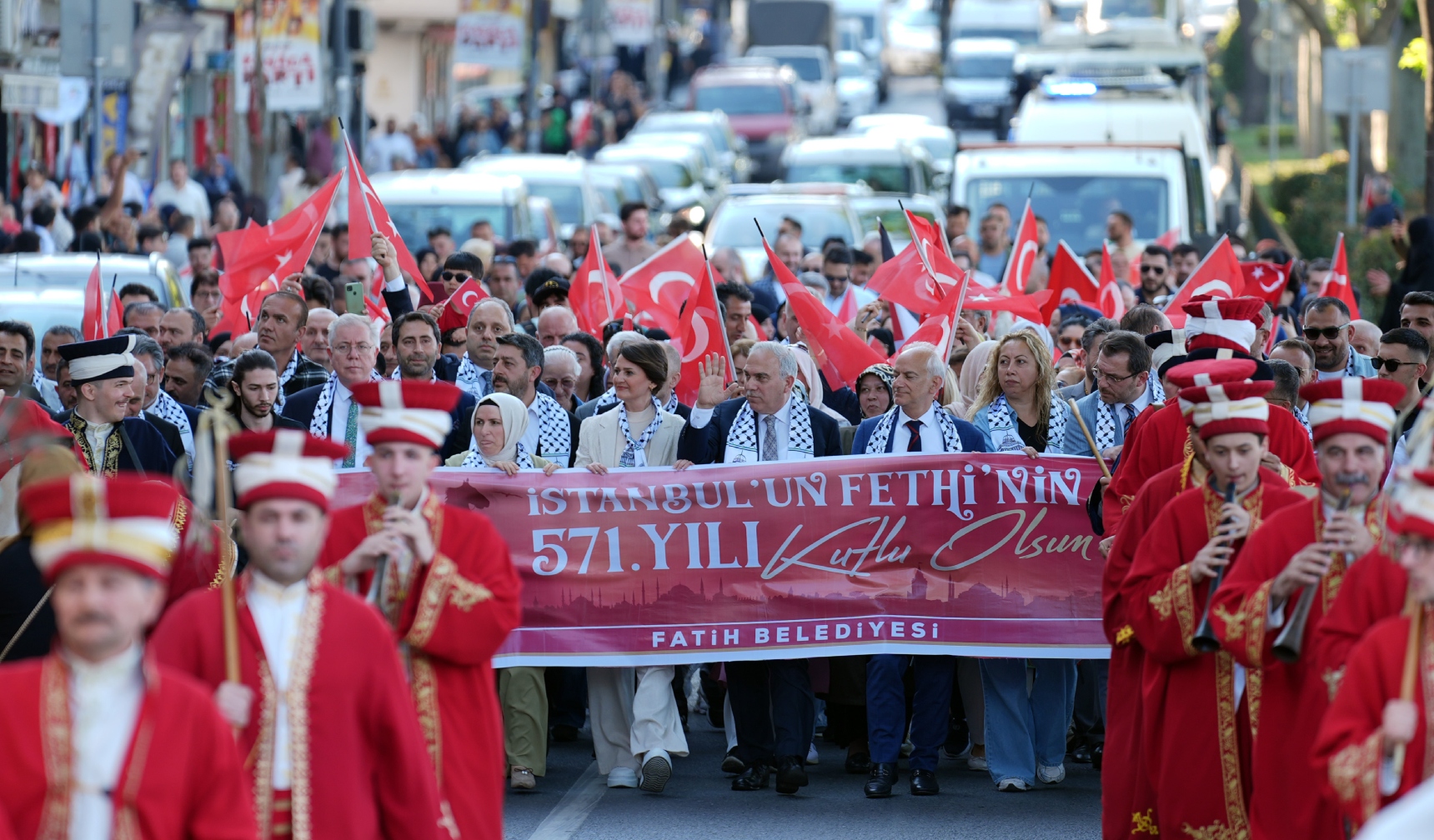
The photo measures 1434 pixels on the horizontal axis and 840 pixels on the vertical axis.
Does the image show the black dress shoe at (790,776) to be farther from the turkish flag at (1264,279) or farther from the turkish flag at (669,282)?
the turkish flag at (1264,279)

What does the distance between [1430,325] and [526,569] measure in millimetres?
4526

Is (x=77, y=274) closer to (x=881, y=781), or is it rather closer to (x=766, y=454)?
(x=766, y=454)

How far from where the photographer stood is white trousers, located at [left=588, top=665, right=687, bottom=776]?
360 inches

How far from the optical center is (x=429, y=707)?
230 inches

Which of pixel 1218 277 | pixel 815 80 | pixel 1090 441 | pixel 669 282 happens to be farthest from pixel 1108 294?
pixel 815 80

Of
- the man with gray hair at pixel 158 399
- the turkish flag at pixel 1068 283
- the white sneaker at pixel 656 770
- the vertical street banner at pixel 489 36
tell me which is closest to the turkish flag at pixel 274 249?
the man with gray hair at pixel 158 399

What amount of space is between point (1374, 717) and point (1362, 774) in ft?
0.43

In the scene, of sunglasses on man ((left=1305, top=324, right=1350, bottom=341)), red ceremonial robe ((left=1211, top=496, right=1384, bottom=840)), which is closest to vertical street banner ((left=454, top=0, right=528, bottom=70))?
sunglasses on man ((left=1305, top=324, right=1350, bottom=341))

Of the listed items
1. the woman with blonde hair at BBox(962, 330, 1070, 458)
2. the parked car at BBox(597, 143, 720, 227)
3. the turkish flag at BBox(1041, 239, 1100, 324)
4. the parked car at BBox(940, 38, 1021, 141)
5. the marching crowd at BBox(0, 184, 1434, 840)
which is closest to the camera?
the marching crowd at BBox(0, 184, 1434, 840)

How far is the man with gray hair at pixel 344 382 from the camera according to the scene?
9852 millimetres

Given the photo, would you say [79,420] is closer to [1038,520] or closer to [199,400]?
[199,400]

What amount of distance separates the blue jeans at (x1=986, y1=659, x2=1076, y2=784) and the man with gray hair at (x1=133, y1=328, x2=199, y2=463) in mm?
3370

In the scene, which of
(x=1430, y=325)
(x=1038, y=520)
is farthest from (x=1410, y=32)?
(x=1038, y=520)

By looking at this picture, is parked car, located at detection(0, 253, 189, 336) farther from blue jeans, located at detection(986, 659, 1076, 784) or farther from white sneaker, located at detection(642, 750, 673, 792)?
blue jeans, located at detection(986, 659, 1076, 784)
